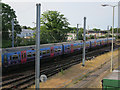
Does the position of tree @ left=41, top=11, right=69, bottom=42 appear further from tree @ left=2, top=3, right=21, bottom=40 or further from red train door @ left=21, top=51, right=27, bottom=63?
red train door @ left=21, top=51, right=27, bottom=63

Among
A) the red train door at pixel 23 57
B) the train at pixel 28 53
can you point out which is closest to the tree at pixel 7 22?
the train at pixel 28 53

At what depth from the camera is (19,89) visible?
14.1 metres

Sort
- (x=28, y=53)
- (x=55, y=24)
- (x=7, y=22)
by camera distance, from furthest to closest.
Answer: (x=55, y=24), (x=7, y=22), (x=28, y=53)

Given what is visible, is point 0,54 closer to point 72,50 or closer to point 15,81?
point 15,81

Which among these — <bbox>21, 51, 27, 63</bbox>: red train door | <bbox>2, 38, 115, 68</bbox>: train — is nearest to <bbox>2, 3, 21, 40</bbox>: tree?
<bbox>2, 38, 115, 68</bbox>: train

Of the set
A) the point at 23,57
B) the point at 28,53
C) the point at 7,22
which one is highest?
the point at 7,22

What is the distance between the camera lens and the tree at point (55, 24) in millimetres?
43812

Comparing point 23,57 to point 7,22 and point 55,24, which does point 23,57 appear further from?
point 55,24

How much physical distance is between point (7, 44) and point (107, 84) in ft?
80.4

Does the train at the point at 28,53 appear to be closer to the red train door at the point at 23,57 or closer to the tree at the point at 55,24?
the red train door at the point at 23,57

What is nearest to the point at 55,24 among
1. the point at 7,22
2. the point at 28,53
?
the point at 7,22

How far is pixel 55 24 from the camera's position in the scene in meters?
43.7

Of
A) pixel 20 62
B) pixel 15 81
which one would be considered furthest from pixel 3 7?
pixel 15 81

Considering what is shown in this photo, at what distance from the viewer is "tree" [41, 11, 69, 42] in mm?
43812
